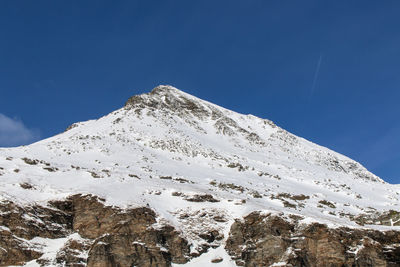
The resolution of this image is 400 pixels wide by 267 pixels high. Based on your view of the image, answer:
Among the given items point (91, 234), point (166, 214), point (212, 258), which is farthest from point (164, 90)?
point (212, 258)

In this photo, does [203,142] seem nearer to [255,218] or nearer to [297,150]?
[297,150]

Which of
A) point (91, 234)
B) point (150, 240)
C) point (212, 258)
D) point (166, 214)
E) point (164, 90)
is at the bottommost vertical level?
point (212, 258)

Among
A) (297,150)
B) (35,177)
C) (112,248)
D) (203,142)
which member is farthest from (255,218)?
(297,150)

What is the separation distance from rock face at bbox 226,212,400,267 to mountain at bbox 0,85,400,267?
0.08 meters

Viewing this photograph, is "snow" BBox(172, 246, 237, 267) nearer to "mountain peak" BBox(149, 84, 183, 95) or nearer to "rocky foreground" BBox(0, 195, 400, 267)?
"rocky foreground" BBox(0, 195, 400, 267)

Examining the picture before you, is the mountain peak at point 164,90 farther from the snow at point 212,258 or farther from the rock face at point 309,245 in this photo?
the rock face at point 309,245

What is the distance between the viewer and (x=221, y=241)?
104ft

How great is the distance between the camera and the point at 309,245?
29.2m

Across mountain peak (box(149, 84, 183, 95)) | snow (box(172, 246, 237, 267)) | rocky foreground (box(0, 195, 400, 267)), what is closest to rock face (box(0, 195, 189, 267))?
rocky foreground (box(0, 195, 400, 267))

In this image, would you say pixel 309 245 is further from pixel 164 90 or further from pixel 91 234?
pixel 164 90

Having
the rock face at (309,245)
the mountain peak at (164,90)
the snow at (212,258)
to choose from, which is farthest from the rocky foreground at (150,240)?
the mountain peak at (164,90)

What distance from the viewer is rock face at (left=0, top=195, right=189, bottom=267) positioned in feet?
90.4

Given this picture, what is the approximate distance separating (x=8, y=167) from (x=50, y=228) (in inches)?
388

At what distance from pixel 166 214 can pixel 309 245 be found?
1157 cm
